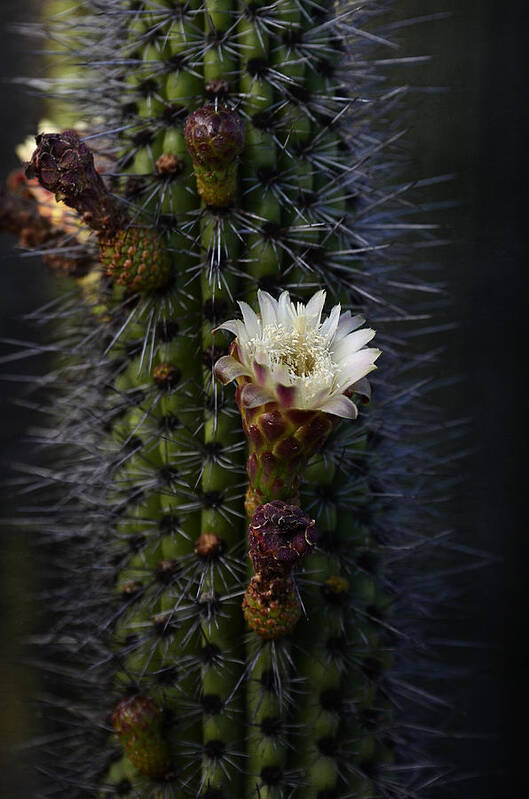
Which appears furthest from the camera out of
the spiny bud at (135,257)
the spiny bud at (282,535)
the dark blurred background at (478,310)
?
the dark blurred background at (478,310)

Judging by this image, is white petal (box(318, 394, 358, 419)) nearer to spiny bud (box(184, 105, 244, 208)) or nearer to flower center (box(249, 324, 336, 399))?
flower center (box(249, 324, 336, 399))

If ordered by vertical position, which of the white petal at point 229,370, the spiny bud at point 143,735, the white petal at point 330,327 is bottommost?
the spiny bud at point 143,735

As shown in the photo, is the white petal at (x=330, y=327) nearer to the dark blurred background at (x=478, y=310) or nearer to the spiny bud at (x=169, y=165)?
the spiny bud at (x=169, y=165)

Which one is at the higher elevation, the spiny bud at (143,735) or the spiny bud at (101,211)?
the spiny bud at (101,211)

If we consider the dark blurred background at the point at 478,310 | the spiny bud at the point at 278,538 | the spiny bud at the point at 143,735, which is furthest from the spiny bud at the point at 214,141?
the dark blurred background at the point at 478,310

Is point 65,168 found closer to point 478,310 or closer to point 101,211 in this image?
point 101,211

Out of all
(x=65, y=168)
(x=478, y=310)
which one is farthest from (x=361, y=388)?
(x=478, y=310)
